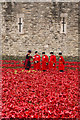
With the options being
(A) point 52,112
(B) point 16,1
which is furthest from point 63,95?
(B) point 16,1

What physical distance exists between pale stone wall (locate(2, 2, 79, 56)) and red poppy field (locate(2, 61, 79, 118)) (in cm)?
818

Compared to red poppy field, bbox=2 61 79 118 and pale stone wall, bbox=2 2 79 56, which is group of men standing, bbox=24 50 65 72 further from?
pale stone wall, bbox=2 2 79 56

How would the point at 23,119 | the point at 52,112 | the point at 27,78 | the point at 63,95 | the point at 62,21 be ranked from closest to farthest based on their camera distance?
the point at 23,119 → the point at 52,112 → the point at 63,95 → the point at 27,78 → the point at 62,21

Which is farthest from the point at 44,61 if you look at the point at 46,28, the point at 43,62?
the point at 46,28

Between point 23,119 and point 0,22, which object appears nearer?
point 23,119

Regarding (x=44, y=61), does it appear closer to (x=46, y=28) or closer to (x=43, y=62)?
(x=43, y=62)

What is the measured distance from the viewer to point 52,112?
5.29 m

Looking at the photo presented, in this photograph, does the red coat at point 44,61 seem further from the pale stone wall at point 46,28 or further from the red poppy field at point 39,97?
the pale stone wall at point 46,28

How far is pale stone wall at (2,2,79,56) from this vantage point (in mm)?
17266

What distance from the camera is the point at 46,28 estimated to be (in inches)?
680

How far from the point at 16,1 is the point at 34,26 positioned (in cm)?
251

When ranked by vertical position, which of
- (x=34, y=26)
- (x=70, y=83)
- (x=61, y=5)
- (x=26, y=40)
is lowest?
(x=70, y=83)

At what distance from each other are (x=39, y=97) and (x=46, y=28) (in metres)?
11.3

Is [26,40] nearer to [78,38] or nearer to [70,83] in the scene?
[78,38]
